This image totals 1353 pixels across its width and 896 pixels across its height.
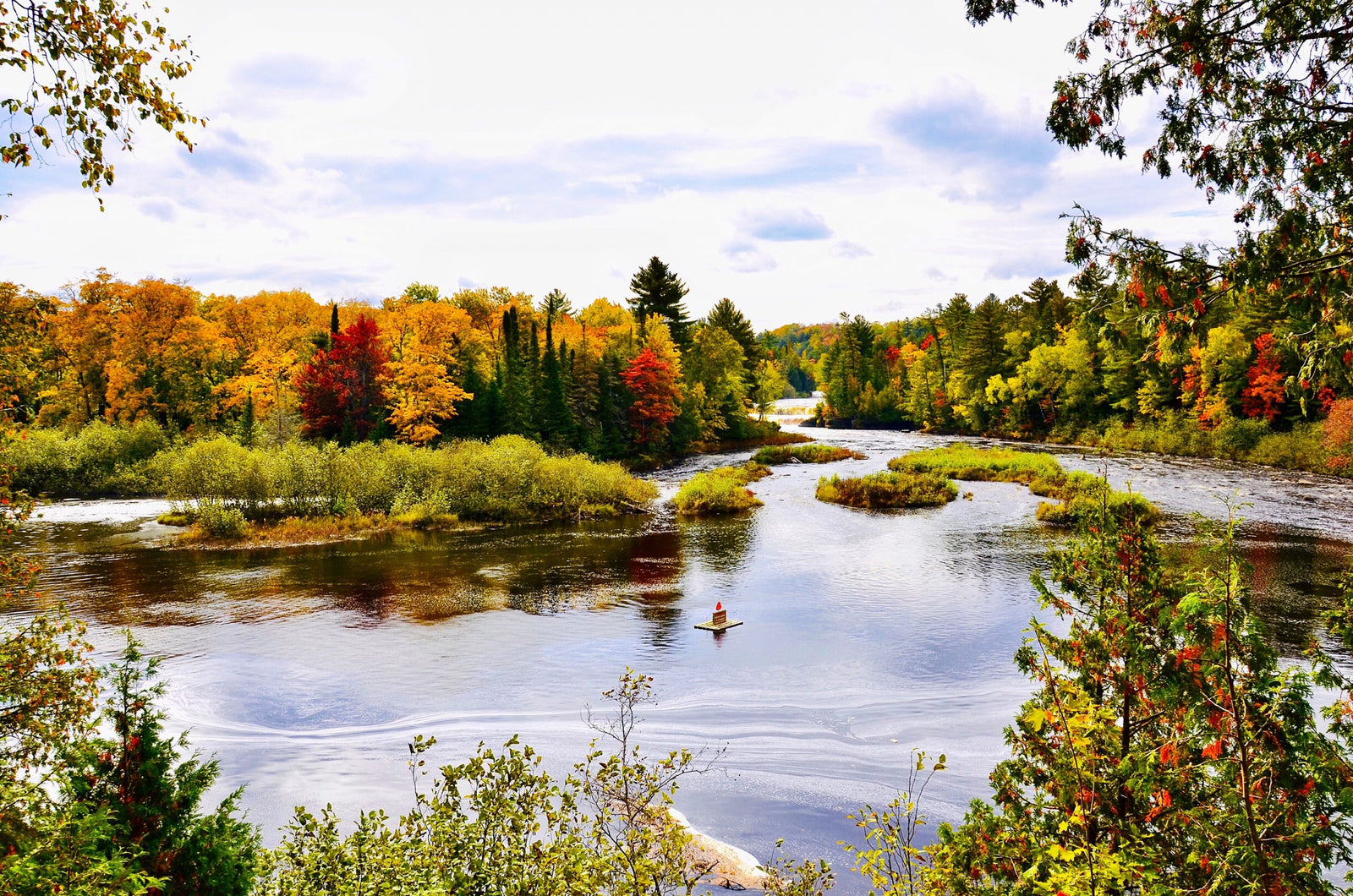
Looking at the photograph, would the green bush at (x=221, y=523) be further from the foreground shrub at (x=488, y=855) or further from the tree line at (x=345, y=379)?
the foreground shrub at (x=488, y=855)

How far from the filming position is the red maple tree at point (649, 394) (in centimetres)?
5225

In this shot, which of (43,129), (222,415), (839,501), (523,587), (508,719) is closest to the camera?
(43,129)

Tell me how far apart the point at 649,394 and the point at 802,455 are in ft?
35.0

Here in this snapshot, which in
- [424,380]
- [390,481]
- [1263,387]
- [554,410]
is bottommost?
[390,481]

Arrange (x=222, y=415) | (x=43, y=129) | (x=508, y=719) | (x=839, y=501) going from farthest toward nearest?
(x=222, y=415) < (x=839, y=501) < (x=508, y=719) < (x=43, y=129)

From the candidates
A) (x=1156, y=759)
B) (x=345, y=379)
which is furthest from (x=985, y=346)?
(x=1156, y=759)

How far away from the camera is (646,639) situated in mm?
17078

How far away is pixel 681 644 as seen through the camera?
16.8 metres

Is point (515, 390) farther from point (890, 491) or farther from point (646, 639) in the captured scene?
point (646, 639)

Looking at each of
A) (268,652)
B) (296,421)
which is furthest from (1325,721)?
(296,421)

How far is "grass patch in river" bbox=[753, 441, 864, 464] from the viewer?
167ft

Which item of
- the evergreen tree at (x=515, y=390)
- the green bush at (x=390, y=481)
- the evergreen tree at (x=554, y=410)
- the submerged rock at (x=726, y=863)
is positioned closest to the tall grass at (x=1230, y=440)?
the green bush at (x=390, y=481)

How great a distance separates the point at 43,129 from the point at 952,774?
11.6 m

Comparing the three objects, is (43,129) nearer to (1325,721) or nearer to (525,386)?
(1325,721)
